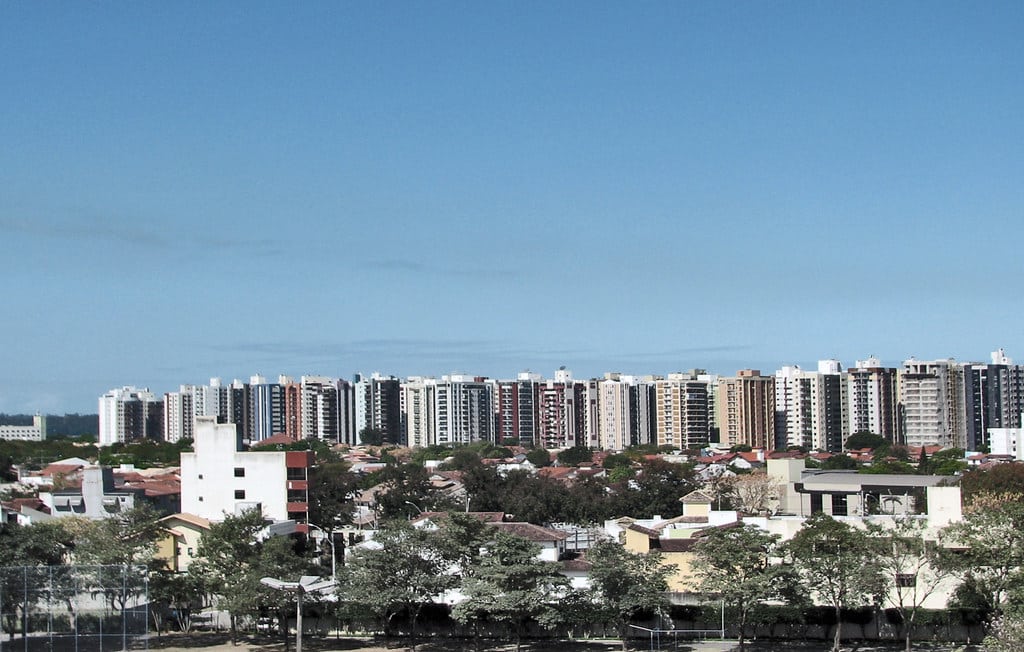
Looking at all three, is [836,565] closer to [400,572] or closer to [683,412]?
[400,572]

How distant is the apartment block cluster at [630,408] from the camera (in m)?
113

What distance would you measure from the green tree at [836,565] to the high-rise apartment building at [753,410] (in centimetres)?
9184

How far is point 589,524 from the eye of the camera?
50219mm

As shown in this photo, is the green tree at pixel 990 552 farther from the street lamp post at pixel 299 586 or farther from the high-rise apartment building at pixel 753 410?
the high-rise apartment building at pixel 753 410

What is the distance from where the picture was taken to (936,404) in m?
113

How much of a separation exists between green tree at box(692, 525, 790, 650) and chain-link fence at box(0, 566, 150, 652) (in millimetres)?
12347

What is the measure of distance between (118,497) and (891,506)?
3169 cm

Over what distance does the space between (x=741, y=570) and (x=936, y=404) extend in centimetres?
9142

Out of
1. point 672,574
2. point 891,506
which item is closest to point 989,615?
point 672,574

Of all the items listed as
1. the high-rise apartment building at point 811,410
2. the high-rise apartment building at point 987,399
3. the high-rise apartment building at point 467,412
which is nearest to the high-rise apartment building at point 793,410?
the high-rise apartment building at point 811,410

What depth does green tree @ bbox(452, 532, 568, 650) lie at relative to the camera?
88.8ft

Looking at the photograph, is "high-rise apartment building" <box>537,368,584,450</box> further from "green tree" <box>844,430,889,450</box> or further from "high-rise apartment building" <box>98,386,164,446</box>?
"high-rise apartment building" <box>98,386,164,446</box>

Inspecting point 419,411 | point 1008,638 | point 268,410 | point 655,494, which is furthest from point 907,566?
point 268,410

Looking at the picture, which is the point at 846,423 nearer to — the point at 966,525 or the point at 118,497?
the point at 118,497
